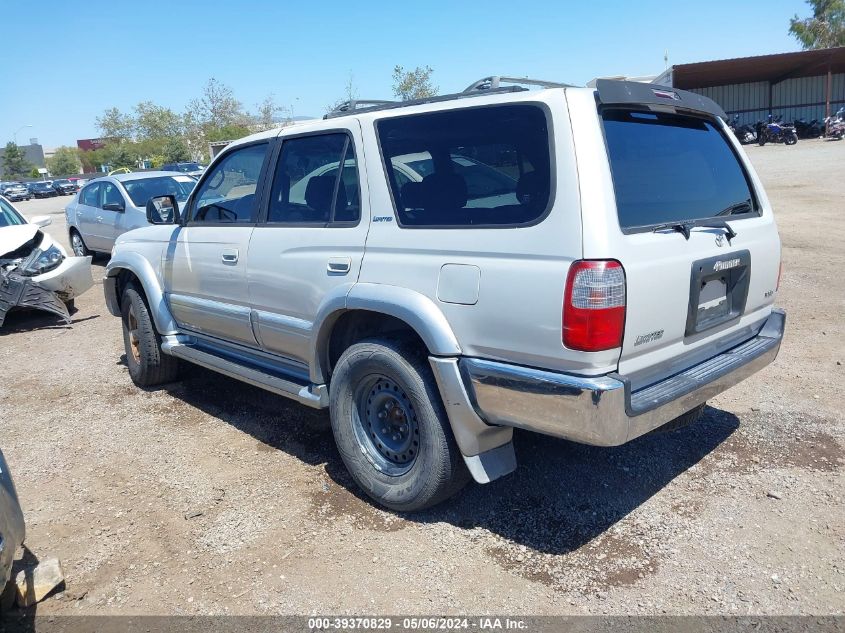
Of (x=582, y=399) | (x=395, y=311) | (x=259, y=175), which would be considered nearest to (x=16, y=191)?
(x=259, y=175)

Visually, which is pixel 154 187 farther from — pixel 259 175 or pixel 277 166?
pixel 277 166

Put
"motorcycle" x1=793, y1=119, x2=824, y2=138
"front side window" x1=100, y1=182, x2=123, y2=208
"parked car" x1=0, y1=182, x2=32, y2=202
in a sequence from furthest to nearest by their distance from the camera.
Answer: "parked car" x1=0, y1=182, x2=32, y2=202 < "motorcycle" x1=793, y1=119, x2=824, y2=138 < "front side window" x1=100, y1=182, x2=123, y2=208

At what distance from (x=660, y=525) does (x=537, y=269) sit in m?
1.54

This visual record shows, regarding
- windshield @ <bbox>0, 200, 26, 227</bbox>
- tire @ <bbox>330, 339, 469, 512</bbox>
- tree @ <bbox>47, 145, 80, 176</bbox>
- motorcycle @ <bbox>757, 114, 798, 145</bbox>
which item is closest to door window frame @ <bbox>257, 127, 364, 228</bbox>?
tire @ <bbox>330, 339, 469, 512</bbox>

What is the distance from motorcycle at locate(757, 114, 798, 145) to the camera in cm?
3272

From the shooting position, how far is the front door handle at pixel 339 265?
11.8 ft

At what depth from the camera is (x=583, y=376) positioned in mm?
2768

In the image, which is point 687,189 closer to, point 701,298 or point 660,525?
point 701,298

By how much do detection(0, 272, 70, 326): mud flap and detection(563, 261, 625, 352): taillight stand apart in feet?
24.1

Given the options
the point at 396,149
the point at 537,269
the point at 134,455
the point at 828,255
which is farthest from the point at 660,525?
the point at 828,255

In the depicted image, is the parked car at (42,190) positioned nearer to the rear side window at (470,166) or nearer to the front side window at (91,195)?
the front side window at (91,195)

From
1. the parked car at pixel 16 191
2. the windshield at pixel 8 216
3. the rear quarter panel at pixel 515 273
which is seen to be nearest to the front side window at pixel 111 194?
the windshield at pixel 8 216

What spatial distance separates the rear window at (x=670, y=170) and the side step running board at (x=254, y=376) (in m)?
1.99

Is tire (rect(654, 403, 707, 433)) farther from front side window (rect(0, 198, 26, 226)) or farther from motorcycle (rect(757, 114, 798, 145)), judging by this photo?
motorcycle (rect(757, 114, 798, 145))
